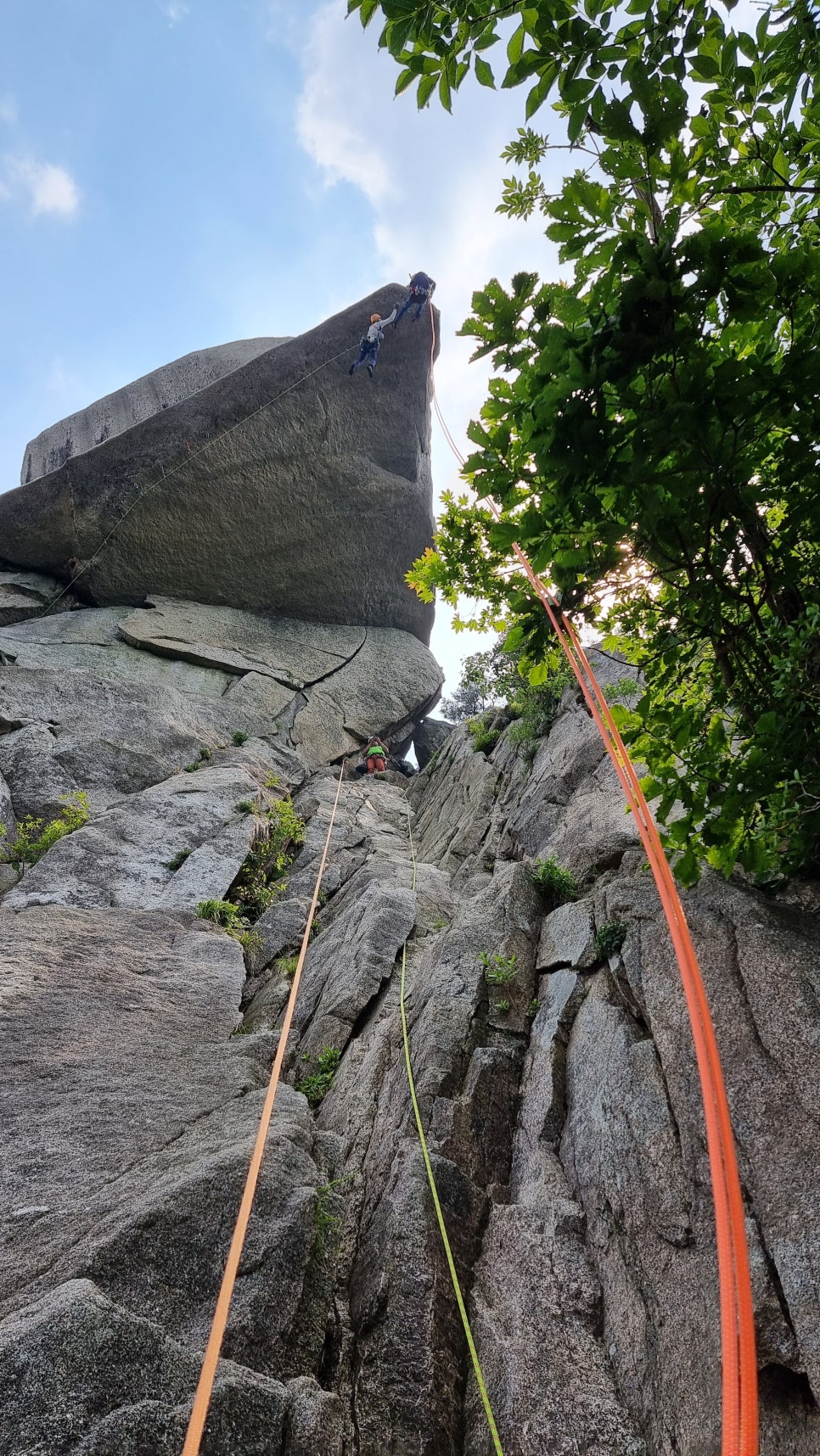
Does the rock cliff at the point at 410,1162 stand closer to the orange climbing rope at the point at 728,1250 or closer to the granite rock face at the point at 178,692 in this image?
the orange climbing rope at the point at 728,1250

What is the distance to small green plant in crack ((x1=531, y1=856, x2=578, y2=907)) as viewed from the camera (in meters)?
6.49

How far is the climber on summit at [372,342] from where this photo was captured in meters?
20.8

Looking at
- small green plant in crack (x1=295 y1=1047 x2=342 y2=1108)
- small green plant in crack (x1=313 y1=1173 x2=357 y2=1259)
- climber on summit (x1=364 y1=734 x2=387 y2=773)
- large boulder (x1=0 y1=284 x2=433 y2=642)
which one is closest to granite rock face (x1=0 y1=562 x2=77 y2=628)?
large boulder (x1=0 y1=284 x2=433 y2=642)

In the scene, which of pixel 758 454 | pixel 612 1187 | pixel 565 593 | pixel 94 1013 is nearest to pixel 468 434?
pixel 565 593

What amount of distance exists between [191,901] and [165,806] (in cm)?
258

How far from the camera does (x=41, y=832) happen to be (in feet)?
34.7

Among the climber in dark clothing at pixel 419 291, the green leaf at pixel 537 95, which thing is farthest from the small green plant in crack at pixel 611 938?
the climber in dark clothing at pixel 419 291

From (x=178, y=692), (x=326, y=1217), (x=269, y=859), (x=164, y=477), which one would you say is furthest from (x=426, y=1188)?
(x=164, y=477)

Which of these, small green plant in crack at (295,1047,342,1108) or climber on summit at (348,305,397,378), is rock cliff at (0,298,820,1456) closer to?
small green plant in crack at (295,1047,342,1108)

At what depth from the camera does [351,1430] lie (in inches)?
123

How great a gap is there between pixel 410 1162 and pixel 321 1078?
2051 millimetres

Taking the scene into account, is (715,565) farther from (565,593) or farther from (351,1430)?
(351,1430)

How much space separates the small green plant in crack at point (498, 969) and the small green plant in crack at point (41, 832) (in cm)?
649

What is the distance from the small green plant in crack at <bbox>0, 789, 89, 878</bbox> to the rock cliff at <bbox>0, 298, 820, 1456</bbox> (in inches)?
29.9
